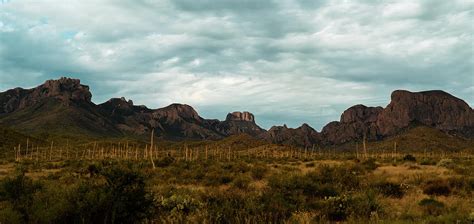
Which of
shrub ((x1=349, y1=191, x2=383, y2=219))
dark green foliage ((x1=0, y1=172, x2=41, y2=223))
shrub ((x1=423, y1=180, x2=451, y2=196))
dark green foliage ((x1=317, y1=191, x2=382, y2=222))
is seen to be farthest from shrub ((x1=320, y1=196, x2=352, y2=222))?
dark green foliage ((x1=0, y1=172, x2=41, y2=223))

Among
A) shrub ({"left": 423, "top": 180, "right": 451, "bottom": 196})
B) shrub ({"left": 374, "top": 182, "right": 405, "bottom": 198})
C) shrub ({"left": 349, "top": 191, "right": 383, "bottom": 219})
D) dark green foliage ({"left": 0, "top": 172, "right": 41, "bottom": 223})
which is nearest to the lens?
dark green foliage ({"left": 0, "top": 172, "right": 41, "bottom": 223})

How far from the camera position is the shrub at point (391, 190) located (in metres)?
16.8

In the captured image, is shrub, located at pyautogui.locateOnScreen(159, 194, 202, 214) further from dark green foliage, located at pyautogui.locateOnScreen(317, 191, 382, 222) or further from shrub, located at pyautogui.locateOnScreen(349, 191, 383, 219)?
shrub, located at pyautogui.locateOnScreen(349, 191, 383, 219)

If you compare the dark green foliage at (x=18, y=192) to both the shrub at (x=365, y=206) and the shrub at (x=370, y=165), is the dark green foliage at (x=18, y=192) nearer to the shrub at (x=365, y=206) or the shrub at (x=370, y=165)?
the shrub at (x=365, y=206)

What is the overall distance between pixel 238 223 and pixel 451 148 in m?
170

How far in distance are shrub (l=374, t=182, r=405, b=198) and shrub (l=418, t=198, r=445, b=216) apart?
8.02 feet

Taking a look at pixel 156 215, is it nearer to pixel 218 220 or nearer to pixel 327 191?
pixel 218 220

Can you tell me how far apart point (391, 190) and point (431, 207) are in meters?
4.43

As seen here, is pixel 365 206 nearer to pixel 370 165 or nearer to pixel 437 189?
pixel 437 189

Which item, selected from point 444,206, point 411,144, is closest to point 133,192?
point 444,206

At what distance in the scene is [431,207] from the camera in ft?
42.2

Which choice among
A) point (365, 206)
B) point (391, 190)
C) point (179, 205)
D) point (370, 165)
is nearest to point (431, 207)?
point (365, 206)

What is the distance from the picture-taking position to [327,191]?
15812mm

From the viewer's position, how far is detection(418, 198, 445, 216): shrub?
12.1 metres
